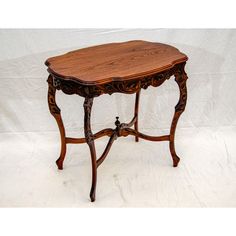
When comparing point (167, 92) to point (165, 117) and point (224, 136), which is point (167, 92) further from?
point (224, 136)

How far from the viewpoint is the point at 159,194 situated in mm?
1979

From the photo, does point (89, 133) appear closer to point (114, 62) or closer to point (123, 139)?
point (114, 62)

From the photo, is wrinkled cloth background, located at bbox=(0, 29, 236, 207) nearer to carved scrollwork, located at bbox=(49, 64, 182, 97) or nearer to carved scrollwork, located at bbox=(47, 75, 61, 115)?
carved scrollwork, located at bbox=(47, 75, 61, 115)

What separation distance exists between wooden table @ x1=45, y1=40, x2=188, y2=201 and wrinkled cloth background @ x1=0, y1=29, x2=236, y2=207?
0.24 m

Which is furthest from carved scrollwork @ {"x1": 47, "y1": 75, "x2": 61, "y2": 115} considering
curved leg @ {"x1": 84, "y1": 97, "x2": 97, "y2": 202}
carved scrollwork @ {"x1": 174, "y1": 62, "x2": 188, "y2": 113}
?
carved scrollwork @ {"x1": 174, "y1": 62, "x2": 188, "y2": 113}

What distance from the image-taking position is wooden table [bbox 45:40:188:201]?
5.28 ft

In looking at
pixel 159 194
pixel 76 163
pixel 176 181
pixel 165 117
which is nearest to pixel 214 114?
pixel 165 117

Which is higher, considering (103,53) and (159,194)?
(103,53)

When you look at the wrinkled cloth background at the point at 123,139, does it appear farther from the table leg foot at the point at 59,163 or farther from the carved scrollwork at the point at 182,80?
the carved scrollwork at the point at 182,80

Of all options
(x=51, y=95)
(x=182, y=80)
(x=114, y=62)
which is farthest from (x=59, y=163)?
(x=182, y=80)

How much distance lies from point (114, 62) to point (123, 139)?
2.83 feet

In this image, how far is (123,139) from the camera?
253 centimetres

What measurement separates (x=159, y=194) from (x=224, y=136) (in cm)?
85

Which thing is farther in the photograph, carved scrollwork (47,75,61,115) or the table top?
carved scrollwork (47,75,61,115)
